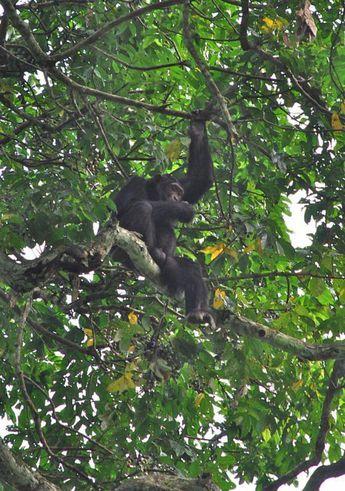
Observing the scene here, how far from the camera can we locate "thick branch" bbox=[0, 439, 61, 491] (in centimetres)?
626

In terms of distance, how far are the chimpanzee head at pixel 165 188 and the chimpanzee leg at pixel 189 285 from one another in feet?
2.94

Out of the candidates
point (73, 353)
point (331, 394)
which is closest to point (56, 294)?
point (73, 353)

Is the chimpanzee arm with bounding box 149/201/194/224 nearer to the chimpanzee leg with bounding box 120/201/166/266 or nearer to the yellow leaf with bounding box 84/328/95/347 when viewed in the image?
the chimpanzee leg with bounding box 120/201/166/266

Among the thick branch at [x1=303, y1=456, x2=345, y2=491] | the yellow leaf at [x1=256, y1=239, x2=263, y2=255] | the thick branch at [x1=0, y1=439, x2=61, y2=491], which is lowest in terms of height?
the thick branch at [x1=0, y1=439, x2=61, y2=491]

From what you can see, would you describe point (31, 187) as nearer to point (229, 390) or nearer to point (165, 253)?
point (165, 253)

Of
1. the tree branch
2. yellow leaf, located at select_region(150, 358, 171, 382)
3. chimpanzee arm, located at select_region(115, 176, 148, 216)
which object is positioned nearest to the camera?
Result: the tree branch

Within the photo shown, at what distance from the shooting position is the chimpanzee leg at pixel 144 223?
26.9ft

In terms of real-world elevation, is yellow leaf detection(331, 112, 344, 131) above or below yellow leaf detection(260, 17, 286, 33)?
below

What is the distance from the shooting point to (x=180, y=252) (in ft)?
30.4

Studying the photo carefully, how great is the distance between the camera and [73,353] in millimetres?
8375

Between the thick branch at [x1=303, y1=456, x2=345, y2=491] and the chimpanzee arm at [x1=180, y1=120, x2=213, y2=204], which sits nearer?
the thick branch at [x1=303, y1=456, x2=345, y2=491]

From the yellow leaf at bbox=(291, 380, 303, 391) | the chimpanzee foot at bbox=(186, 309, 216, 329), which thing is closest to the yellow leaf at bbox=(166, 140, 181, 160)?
the chimpanzee foot at bbox=(186, 309, 216, 329)

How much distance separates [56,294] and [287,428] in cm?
271

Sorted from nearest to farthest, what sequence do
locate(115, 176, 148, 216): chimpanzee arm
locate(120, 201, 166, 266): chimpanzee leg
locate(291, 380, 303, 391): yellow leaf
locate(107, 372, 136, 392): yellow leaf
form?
locate(107, 372, 136, 392): yellow leaf
locate(291, 380, 303, 391): yellow leaf
locate(120, 201, 166, 266): chimpanzee leg
locate(115, 176, 148, 216): chimpanzee arm
